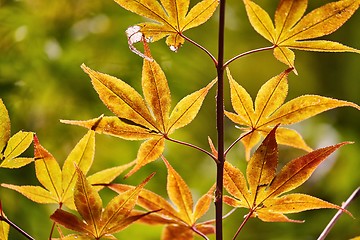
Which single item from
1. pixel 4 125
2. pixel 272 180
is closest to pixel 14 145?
pixel 4 125

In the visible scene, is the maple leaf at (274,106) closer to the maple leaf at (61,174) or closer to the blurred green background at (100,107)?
the maple leaf at (61,174)

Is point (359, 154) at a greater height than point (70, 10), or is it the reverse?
point (70, 10)

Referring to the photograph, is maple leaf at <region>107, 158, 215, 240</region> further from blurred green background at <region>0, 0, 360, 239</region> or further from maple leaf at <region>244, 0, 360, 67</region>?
blurred green background at <region>0, 0, 360, 239</region>

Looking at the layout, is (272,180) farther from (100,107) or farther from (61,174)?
(100,107)

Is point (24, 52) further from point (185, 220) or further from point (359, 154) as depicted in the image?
point (359, 154)

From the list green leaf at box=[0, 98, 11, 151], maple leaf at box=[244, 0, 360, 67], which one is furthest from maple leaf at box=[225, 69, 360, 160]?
green leaf at box=[0, 98, 11, 151]

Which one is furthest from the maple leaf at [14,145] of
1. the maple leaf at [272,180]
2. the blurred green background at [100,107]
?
the blurred green background at [100,107]

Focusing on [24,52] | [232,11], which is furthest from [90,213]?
[232,11]
